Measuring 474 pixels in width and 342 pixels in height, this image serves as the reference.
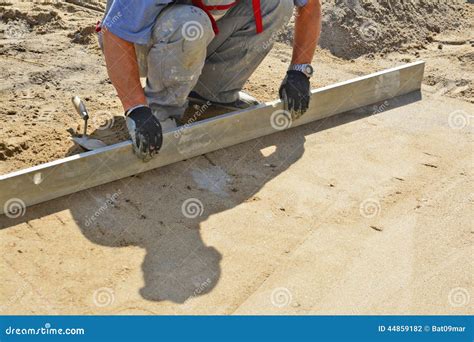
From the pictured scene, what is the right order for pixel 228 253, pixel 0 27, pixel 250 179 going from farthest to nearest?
pixel 0 27, pixel 250 179, pixel 228 253

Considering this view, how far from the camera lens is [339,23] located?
18.2 ft

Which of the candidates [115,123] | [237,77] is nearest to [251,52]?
[237,77]

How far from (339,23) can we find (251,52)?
1.79 meters

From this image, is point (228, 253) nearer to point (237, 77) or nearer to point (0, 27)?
point (237, 77)
